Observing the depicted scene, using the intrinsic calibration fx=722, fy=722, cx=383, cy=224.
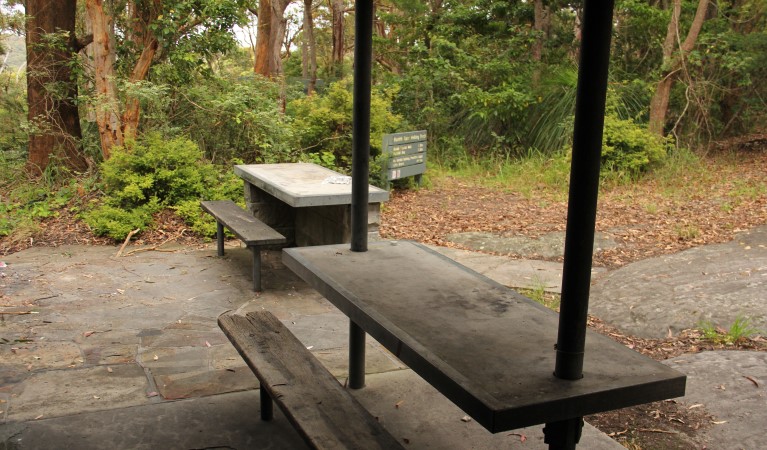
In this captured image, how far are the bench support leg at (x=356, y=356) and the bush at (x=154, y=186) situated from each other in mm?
4511

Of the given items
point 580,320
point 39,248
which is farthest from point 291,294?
point 580,320

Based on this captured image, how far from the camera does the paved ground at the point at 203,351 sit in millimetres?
3434

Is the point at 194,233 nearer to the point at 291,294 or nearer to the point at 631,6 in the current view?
the point at 291,294

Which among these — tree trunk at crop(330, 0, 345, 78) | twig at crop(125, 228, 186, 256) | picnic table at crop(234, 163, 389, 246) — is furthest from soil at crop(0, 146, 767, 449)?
tree trunk at crop(330, 0, 345, 78)

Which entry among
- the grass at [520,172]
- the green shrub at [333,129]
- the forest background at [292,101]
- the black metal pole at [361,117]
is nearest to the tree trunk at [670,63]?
the forest background at [292,101]

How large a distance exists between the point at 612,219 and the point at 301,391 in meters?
7.01

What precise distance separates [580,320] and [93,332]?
3967 millimetres

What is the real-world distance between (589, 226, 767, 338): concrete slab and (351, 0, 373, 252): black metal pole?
9.07 feet

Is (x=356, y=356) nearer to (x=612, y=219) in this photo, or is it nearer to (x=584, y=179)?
(x=584, y=179)

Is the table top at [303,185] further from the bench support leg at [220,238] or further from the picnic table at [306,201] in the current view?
the bench support leg at [220,238]

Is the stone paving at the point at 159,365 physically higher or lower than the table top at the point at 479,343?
lower

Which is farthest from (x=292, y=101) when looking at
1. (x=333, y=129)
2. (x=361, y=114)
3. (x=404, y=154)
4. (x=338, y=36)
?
(x=338, y=36)

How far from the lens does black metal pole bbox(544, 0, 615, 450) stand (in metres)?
1.75

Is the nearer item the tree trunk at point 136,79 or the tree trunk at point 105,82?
the tree trunk at point 105,82
